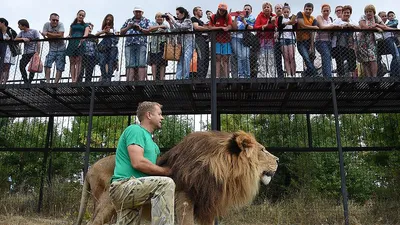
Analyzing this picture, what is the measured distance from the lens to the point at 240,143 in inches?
180

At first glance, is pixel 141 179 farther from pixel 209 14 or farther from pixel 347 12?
pixel 347 12

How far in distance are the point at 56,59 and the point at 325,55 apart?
5826mm

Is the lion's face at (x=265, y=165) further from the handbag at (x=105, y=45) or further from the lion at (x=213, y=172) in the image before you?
the handbag at (x=105, y=45)

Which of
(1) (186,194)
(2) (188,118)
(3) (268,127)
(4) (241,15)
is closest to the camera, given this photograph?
(1) (186,194)

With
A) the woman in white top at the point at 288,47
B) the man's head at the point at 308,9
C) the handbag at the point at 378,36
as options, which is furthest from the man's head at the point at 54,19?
the handbag at the point at 378,36

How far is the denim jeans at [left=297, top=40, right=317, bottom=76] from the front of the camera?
813 cm

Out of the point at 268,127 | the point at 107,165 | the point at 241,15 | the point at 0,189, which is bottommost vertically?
the point at 0,189

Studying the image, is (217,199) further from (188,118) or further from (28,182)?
(28,182)

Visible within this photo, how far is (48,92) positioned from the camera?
9.21m

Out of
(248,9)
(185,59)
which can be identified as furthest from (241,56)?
(248,9)

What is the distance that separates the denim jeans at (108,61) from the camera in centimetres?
855

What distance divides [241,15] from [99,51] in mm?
3307

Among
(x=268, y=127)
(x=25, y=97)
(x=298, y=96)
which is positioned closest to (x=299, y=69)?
(x=298, y=96)

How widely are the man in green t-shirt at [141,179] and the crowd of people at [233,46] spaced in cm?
426
